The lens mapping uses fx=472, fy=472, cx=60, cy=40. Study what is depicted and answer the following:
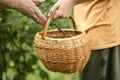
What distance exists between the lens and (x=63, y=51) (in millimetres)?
2461

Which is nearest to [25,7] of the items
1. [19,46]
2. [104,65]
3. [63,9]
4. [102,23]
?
[63,9]

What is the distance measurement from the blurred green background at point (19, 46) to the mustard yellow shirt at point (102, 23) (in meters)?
0.50

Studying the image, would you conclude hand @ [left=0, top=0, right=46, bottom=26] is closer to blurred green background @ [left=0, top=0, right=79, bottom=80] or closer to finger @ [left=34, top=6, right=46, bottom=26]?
finger @ [left=34, top=6, right=46, bottom=26]

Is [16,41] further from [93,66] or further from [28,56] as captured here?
[93,66]

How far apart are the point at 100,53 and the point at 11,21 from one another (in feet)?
2.39

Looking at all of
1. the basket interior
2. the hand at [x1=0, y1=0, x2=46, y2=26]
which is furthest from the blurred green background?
the hand at [x1=0, y1=0, x2=46, y2=26]

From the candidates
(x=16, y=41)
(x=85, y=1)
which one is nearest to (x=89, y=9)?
(x=85, y=1)

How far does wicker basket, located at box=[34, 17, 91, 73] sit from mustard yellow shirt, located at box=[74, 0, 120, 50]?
0.19 metres

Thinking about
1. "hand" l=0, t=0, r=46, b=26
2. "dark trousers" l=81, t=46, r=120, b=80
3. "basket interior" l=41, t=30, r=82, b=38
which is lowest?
"dark trousers" l=81, t=46, r=120, b=80

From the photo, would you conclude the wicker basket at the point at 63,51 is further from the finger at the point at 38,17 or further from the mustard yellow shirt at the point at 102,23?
the mustard yellow shirt at the point at 102,23

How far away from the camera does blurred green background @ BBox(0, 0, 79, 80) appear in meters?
3.27

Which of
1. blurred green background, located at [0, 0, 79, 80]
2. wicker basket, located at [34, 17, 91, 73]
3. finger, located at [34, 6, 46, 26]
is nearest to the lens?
wicker basket, located at [34, 17, 91, 73]

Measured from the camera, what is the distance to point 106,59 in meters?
2.83

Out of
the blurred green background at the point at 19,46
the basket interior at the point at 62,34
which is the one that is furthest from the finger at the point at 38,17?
the blurred green background at the point at 19,46
